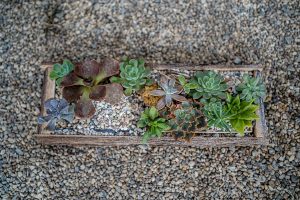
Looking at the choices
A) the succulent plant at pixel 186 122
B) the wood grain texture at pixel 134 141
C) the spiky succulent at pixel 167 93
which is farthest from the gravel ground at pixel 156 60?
the spiky succulent at pixel 167 93

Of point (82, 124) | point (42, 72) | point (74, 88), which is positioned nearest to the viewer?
point (74, 88)

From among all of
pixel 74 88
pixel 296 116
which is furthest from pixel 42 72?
pixel 296 116

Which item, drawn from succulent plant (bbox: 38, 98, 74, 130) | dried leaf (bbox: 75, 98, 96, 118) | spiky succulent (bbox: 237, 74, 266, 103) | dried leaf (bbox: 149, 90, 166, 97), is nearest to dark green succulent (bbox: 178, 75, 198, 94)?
dried leaf (bbox: 149, 90, 166, 97)

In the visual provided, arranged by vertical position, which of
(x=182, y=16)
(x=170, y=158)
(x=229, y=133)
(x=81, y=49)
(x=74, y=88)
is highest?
(x=182, y=16)

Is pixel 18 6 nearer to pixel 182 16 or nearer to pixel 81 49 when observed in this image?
pixel 81 49

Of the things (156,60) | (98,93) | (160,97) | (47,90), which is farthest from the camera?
(156,60)

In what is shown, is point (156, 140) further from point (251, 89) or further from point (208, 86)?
point (251, 89)

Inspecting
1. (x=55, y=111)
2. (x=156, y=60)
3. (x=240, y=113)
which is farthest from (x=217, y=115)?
(x=55, y=111)
